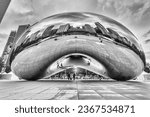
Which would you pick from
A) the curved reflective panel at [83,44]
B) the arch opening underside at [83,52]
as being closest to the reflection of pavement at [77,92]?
the arch opening underside at [83,52]

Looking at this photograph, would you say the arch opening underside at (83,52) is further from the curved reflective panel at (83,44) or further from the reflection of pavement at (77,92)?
the reflection of pavement at (77,92)

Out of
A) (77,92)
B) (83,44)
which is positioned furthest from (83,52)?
(77,92)

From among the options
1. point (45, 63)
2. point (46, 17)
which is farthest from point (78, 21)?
point (45, 63)

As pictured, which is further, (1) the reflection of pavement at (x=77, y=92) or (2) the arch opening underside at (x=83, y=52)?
(2) the arch opening underside at (x=83, y=52)

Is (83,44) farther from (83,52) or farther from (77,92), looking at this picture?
(77,92)

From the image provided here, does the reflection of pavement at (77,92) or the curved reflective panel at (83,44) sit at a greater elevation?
the curved reflective panel at (83,44)

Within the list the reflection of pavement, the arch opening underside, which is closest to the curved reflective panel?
the arch opening underside

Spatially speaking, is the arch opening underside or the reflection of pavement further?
the arch opening underside

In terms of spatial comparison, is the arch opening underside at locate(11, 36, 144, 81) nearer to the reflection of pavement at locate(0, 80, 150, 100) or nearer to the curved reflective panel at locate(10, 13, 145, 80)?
the curved reflective panel at locate(10, 13, 145, 80)
